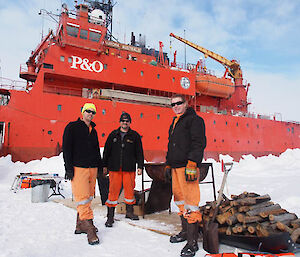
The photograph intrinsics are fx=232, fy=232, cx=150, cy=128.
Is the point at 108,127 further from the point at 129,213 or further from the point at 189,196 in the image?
the point at 189,196

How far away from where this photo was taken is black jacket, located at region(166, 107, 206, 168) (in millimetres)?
2633

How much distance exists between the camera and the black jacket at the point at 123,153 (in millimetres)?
3842

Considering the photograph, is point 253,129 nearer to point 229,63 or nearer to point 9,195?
point 229,63

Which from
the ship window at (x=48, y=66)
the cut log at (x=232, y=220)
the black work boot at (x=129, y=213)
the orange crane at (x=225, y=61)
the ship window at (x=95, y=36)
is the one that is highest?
the orange crane at (x=225, y=61)

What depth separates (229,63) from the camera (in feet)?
64.6

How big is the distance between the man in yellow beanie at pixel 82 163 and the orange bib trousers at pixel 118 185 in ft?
1.75

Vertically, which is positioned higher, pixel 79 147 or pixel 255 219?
pixel 79 147

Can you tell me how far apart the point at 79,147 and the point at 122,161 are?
0.87 m

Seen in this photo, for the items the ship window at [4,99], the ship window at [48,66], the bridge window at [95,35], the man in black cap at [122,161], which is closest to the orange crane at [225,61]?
the bridge window at [95,35]

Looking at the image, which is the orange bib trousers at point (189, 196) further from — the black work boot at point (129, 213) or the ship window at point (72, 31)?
the ship window at point (72, 31)

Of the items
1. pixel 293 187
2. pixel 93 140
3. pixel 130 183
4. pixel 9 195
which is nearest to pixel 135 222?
pixel 130 183

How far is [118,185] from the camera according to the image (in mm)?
3826

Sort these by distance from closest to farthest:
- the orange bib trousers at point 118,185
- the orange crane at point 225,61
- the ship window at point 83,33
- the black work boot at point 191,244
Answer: the black work boot at point 191,244, the orange bib trousers at point 118,185, the ship window at point 83,33, the orange crane at point 225,61

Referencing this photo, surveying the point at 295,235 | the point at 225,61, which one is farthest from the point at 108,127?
Result: the point at 225,61
